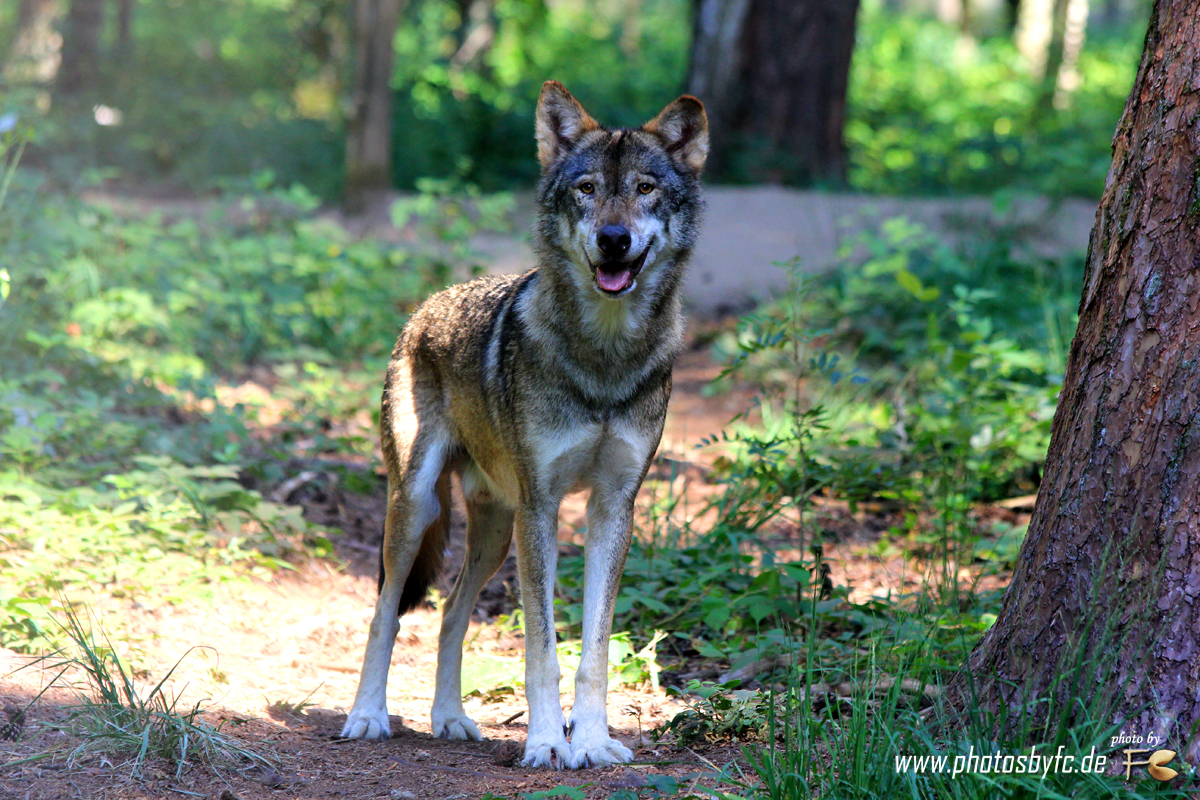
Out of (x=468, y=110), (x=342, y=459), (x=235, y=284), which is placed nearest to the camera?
(x=342, y=459)

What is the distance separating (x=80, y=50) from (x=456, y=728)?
15222 mm

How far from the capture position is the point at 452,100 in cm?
1497

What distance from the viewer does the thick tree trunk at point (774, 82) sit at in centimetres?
1312

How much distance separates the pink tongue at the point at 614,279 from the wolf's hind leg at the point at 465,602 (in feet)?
3.80

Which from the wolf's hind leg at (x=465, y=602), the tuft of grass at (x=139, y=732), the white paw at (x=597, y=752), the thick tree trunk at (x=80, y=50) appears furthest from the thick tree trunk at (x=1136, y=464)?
the thick tree trunk at (x=80, y=50)

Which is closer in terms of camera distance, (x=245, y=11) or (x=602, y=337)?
(x=602, y=337)

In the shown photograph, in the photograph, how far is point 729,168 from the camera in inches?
539

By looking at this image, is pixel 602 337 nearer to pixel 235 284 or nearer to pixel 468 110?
pixel 235 284

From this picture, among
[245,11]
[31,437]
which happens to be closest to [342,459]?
[31,437]

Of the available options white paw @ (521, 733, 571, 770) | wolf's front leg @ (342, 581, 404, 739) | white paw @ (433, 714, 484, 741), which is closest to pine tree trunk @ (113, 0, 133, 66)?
wolf's front leg @ (342, 581, 404, 739)

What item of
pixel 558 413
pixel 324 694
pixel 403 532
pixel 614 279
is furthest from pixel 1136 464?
pixel 324 694

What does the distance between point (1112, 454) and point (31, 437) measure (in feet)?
15.6

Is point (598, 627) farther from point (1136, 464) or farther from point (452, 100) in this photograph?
point (452, 100)

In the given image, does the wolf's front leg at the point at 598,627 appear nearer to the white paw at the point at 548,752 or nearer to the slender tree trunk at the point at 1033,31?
the white paw at the point at 548,752
